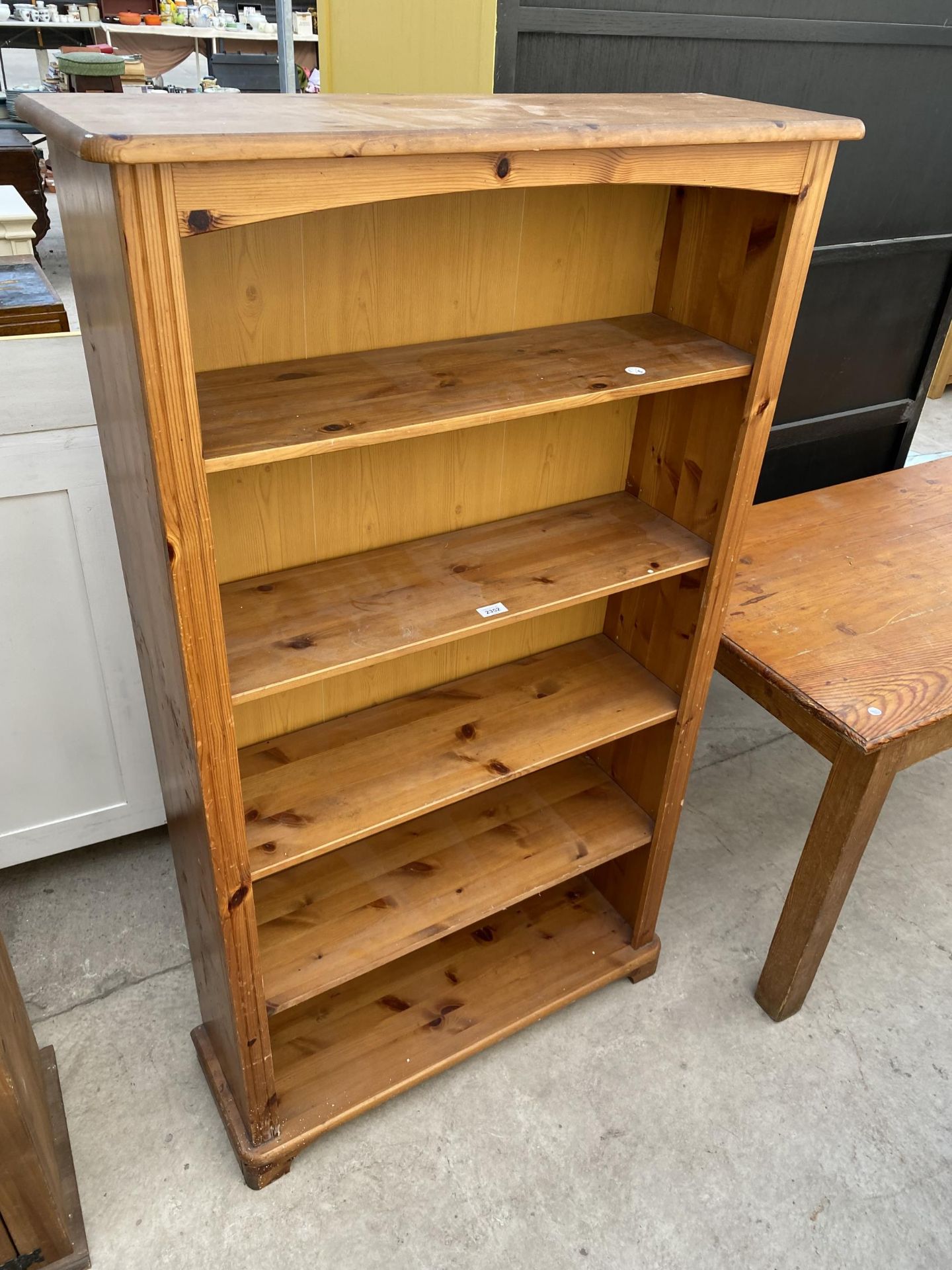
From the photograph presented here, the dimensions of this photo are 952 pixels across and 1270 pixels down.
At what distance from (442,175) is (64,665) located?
139cm

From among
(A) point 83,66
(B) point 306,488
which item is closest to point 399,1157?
(B) point 306,488

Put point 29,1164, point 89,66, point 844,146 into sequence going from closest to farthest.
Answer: point 29,1164
point 844,146
point 89,66

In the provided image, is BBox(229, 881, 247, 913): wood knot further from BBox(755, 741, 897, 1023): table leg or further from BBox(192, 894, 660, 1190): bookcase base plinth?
BBox(755, 741, 897, 1023): table leg

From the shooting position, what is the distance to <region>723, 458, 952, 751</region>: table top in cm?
182

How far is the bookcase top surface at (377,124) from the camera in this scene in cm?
88

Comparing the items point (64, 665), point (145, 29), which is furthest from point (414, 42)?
point (145, 29)

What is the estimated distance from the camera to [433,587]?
4.96 feet

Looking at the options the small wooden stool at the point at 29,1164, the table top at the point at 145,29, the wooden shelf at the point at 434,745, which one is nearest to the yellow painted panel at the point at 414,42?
the wooden shelf at the point at 434,745

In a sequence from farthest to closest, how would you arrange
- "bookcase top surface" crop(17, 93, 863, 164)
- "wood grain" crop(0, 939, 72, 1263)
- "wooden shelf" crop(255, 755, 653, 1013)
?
"wooden shelf" crop(255, 755, 653, 1013) < "wood grain" crop(0, 939, 72, 1263) < "bookcase top surface" crop(17, 93, 863, 164)

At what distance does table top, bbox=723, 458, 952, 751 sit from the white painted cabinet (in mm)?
1350

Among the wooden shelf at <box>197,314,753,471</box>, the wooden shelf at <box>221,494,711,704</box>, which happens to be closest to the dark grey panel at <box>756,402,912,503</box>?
the wooden shelf at <box>221,494,711,704</box>

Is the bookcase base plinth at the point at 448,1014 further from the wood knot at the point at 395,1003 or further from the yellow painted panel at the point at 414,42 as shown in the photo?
the yellow painted panel at the point at 414,42

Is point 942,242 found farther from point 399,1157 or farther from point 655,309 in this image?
point 399,1157

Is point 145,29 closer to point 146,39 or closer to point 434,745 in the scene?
point 146,39
